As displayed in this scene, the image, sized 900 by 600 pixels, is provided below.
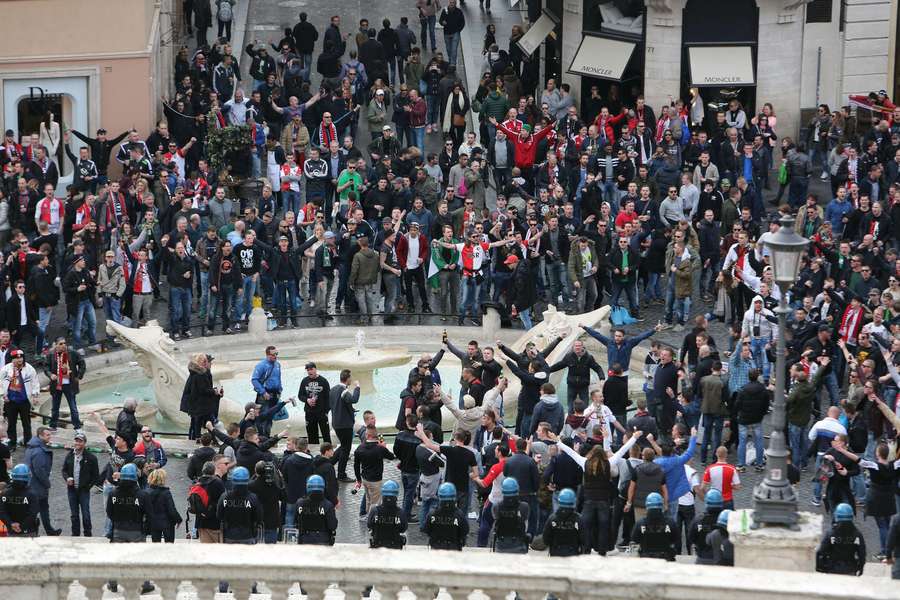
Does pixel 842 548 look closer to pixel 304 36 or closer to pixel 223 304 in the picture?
pixel 223 304

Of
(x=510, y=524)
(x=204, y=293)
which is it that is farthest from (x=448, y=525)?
(x=204, y=293)

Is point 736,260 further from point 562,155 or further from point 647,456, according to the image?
point 647,456

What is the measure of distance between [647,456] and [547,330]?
27.6 ft

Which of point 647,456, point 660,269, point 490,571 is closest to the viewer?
point 490,571

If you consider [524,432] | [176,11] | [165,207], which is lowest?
[524,432]

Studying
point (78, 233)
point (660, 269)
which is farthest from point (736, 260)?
point (78, 233)

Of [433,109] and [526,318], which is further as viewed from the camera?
[433,109]

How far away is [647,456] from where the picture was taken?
2586 centimetres

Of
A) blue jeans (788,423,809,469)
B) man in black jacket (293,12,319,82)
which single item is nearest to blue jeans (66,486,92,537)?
blue jeans (788,423,809,469)

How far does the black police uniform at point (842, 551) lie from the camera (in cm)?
2302

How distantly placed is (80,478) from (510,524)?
5477 millimetres

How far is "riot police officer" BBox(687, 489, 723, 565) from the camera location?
940 inches

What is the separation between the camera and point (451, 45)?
48.2 meters

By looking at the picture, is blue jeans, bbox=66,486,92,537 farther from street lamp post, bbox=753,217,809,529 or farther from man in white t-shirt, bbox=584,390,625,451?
street lamp post, bbox=753,217,809,529
